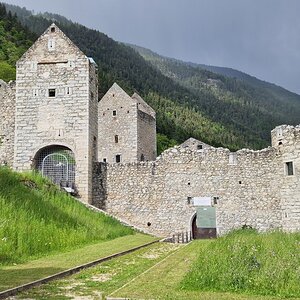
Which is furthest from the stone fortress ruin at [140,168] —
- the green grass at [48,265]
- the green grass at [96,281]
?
the green grass at [96,281]

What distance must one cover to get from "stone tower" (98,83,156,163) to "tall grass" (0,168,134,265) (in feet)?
87.1

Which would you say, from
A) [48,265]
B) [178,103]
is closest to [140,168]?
[48,265]

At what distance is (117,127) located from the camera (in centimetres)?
5272

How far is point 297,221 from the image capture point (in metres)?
26.1

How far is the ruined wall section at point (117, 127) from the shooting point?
51.6 meters

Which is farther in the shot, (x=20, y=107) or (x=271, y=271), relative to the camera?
(x=20, y=107)

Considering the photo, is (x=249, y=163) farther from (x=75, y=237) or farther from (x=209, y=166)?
(x=75, y=237)

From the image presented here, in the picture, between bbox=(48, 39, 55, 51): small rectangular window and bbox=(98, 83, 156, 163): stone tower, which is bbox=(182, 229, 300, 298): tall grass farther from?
bbox=(98, 83, 156, 163): stone tower

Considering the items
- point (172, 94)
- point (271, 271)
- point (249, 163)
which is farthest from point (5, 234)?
point (172, 94)

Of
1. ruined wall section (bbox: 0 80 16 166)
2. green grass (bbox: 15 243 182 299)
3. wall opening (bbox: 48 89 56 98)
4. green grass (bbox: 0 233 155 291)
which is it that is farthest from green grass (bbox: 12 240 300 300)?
ruined wall section (bbox: 0 80 16 166)

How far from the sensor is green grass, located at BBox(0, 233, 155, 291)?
1004 cm

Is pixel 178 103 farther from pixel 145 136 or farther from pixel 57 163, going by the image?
pixel 57 163

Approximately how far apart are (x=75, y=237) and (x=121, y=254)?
128 inches

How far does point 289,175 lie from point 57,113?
46.4 feet
